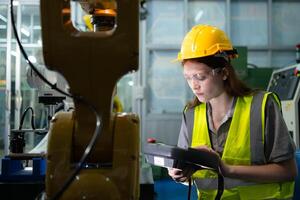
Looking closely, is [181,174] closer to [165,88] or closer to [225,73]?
[225,73]

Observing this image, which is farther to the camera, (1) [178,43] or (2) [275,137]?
(1) [178,43]

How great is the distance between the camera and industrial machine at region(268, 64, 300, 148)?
3148mm

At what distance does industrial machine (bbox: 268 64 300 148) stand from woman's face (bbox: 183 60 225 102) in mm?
2088

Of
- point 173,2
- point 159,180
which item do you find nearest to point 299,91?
point 159,180

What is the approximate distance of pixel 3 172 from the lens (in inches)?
60.2

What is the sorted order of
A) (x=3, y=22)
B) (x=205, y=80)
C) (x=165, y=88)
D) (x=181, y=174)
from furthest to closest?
(x=165, y=88)
(x=3, y=22)
(x=205, y=80)
(x=181, y=174)

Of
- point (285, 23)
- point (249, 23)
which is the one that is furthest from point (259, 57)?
point (285, 23)

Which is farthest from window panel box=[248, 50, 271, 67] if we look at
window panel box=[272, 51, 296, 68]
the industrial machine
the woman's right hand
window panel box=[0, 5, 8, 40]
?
the woman's right hand

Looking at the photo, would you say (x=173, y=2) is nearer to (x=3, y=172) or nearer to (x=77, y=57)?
(x=3, y=172)

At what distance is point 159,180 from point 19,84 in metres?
1.75

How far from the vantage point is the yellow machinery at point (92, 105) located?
27.3 inches

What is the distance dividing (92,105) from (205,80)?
2.22 ft

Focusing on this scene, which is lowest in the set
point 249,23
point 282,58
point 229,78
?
point 229,78

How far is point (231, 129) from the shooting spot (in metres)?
1.28
